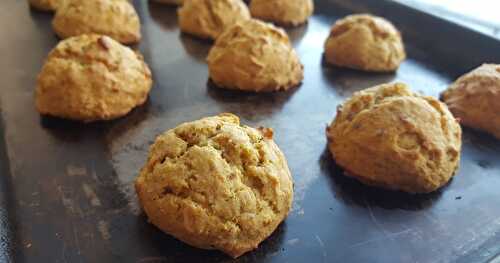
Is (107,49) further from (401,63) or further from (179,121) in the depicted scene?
(401,63)

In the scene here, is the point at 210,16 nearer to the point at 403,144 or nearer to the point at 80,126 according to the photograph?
the point at 80,126

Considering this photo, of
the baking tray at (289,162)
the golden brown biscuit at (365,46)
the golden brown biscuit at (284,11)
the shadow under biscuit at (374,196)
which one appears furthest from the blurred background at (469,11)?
the shadow under biscuit at (374,196)

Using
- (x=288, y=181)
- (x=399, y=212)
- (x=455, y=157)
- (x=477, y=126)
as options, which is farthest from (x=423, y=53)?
(x=288, y=181)

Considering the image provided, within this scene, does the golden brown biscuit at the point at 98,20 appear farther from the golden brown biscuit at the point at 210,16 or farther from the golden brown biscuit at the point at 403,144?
the golden brown biscuit at the point at 403,144

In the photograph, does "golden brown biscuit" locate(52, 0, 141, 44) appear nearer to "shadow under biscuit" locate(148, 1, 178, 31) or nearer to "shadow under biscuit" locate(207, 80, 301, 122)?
"shadow under biscuit" locate(148, 1, 178, 31)

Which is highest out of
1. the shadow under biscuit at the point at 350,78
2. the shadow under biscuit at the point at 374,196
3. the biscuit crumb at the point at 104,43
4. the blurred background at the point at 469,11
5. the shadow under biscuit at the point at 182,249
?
the biscuit crumb at the point at 104,43

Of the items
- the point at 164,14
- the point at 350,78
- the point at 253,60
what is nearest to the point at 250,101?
the point at 253,60
